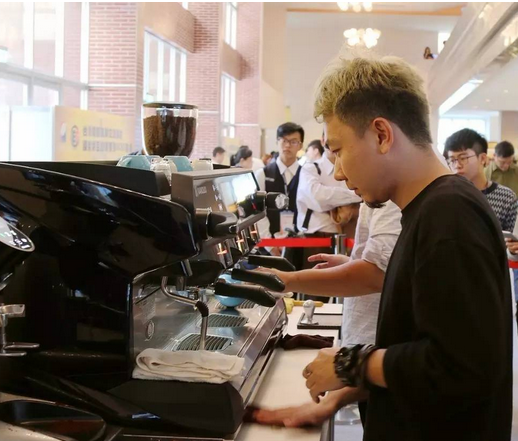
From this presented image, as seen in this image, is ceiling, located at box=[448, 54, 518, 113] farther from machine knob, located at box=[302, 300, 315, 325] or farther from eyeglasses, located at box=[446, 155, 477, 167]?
machine knob, located at box=[302, 300, 315, 325]

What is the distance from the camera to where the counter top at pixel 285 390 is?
1653 mm

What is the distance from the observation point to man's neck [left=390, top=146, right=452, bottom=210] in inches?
56.3

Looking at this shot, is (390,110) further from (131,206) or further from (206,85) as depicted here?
(206,85)

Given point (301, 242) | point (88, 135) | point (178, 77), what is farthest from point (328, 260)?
point (178, 77)

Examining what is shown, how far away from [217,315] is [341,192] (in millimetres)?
3161

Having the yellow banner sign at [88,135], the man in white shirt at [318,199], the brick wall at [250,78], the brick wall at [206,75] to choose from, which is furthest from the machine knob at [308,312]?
the brick wall at [250,78]

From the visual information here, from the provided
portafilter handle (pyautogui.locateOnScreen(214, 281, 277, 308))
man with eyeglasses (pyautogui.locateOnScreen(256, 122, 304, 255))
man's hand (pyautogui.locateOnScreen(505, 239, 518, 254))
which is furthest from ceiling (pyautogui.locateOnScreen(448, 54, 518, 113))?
portafilter handle (pyautogui.locateOnScreen(214, 281, 277, 308))

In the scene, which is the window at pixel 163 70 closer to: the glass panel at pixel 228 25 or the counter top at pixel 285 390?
the glass panel at pixel 228 25

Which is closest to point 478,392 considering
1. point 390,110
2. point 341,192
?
point 390,110

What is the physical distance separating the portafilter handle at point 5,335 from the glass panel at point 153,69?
1154 cm

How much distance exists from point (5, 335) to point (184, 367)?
0.39 meters

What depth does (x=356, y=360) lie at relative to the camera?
142 cm

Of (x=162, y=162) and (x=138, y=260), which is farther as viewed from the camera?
(x=162, y=162)

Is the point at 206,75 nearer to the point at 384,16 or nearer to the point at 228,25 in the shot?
the point at 228,25
